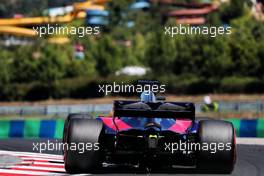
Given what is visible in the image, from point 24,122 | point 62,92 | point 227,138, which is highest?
point 227,138

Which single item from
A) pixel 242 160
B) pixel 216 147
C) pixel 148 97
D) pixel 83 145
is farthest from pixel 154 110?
pixel 242 160

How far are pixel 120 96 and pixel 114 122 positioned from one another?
160ft

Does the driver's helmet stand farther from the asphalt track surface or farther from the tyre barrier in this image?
the tyre barrier

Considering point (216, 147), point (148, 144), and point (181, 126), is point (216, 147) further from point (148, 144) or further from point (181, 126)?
point (148, 144)

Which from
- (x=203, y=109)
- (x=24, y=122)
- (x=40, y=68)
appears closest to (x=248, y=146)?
(x=24, y=122)

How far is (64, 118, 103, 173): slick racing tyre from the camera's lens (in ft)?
40.6

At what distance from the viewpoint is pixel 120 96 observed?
203 ft

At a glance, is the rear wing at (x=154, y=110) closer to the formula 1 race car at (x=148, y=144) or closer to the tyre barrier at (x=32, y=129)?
the formula 1 race car at (x=148, y=144)

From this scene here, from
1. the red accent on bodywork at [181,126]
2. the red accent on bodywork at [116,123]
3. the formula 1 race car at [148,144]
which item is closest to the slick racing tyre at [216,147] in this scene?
the formula 1 race car at [148,144]

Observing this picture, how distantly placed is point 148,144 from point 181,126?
1.00 metres

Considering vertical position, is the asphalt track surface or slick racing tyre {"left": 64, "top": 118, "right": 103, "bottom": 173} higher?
slick racing tyre {"left": 64, "top": 118, "right": 103, "bottom": 173}

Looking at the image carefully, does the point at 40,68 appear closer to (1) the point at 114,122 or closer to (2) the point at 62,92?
(2) the point at 62,92

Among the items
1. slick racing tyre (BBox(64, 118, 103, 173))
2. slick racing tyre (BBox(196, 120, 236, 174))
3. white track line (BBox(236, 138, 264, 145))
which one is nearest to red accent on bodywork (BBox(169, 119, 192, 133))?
slick racing tyre (BBox(196, 120, 236, 174))

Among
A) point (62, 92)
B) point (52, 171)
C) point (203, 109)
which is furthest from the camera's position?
point (62, 92)
